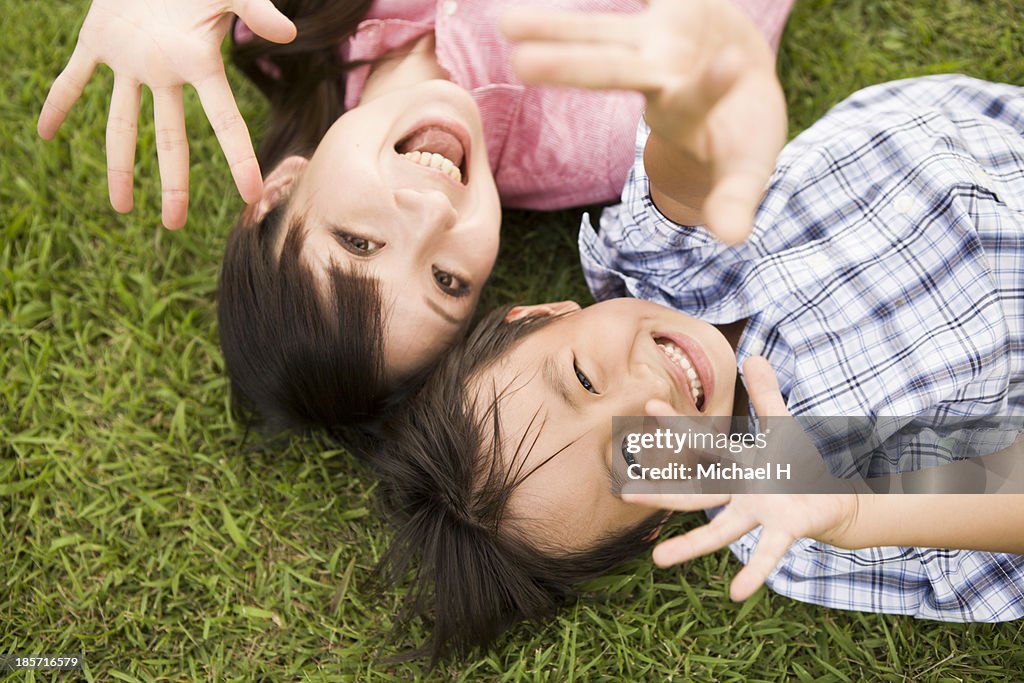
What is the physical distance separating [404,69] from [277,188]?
39 centimetres

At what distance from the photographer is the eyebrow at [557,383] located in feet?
4.15

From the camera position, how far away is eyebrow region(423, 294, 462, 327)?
4.64ft

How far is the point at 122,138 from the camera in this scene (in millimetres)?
1278

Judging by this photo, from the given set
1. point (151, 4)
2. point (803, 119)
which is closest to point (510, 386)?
point (151, 4)

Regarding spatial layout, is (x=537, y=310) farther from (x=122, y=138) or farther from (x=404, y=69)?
(x=122, y=138)

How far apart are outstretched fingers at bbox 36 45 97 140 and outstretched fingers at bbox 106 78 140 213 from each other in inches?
3.2

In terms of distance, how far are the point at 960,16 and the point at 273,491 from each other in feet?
6.29

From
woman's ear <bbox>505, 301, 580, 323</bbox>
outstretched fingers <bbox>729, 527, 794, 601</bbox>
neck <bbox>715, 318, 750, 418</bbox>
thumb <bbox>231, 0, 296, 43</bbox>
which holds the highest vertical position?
thumb <bbox>231, 0, 296, 43</bbox>

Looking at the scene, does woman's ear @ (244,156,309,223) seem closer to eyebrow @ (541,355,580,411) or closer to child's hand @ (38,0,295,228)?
child's hand @ (38,0,295,228)

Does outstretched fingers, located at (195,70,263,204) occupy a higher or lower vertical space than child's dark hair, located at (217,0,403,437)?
higher

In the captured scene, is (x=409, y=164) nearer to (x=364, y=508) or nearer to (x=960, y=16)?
(x=364, y=508)

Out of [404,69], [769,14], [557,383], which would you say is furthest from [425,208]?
[769,14]

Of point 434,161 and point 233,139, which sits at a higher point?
point 233,139

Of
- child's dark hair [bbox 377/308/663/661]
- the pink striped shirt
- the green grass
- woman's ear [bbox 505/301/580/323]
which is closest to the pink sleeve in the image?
the pink striped shirt
